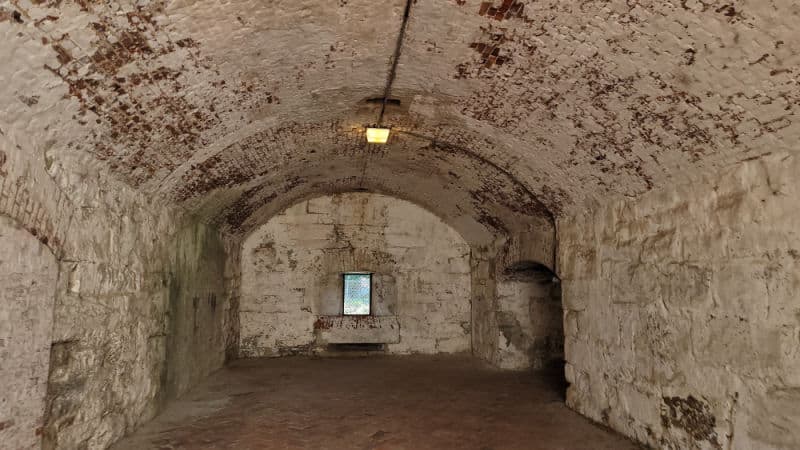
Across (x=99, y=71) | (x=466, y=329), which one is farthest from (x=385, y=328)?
(x=99, y=71)

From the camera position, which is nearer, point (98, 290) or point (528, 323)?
point (98, 290)

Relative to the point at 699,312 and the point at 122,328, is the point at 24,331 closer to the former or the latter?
the point at 122,328

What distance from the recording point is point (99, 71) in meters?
2.31

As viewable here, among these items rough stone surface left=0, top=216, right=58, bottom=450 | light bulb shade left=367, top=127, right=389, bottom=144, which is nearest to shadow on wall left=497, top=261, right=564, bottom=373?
light bulb shade left=367, top=127, right=389, bottom=144

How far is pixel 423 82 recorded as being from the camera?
347cm

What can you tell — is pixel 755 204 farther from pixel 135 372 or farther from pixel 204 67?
pixel 135 372

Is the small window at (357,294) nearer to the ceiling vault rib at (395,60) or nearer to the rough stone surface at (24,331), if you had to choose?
the ceiling vault rib at (395,60)

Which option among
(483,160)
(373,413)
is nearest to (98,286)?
(373,413)

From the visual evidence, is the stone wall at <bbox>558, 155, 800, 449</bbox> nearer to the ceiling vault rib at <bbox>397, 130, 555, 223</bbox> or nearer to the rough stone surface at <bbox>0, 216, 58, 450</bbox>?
the ceiling vault rib at <bbox>397, 130, 555, 223</bbox>

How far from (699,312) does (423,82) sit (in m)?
2.16

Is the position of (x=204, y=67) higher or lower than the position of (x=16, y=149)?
higher

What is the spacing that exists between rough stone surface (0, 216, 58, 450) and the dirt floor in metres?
1.19

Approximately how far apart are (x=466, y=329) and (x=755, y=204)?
19.1 feet

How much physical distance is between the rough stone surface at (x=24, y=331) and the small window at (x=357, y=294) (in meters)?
5.65
